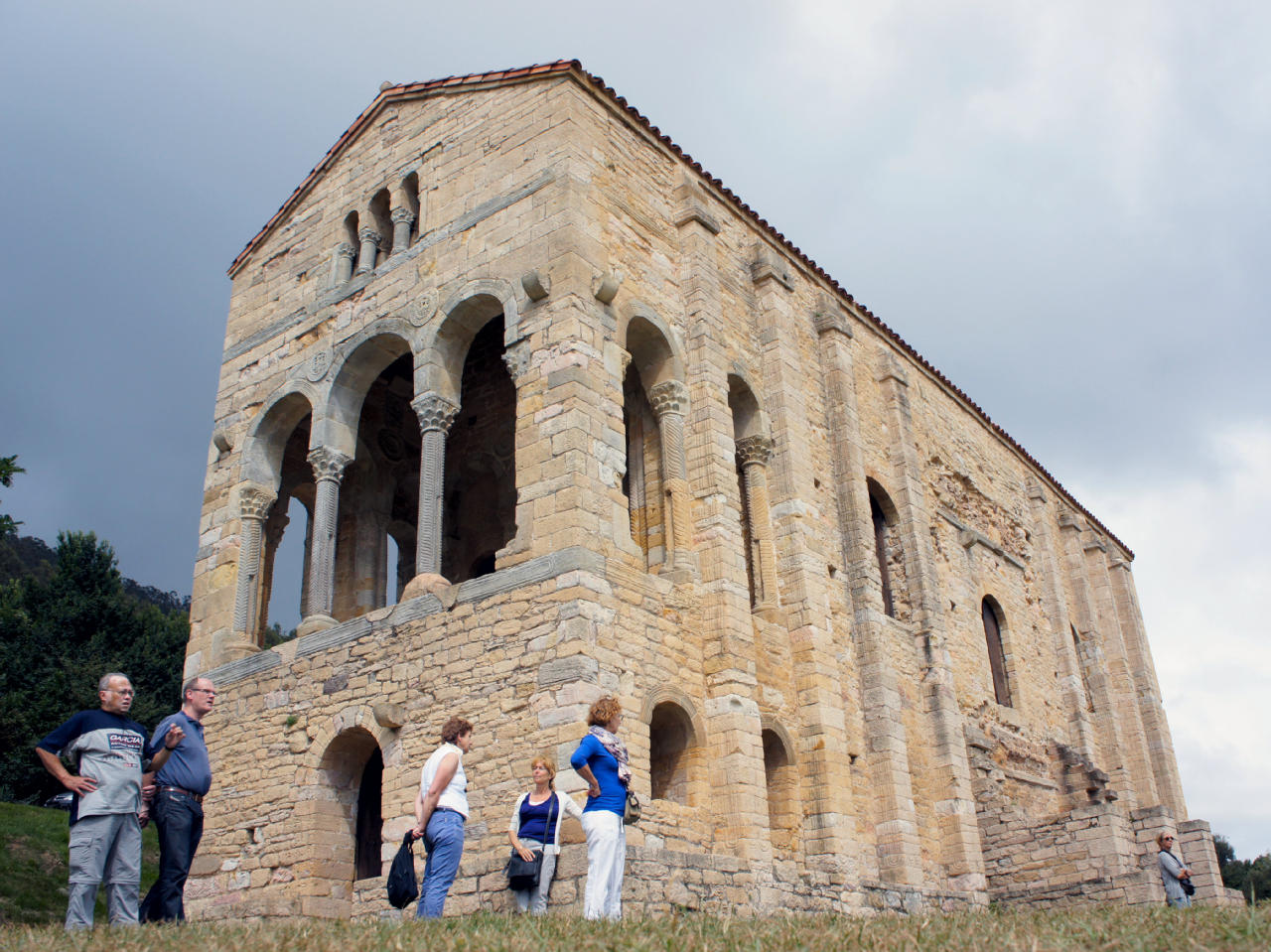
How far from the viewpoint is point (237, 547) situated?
1459cm

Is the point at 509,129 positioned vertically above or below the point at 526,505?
above

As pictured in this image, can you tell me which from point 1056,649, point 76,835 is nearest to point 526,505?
point 76,835

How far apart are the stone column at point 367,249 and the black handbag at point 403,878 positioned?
9451 mm

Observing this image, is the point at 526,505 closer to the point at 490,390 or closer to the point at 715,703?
the point at 715,703

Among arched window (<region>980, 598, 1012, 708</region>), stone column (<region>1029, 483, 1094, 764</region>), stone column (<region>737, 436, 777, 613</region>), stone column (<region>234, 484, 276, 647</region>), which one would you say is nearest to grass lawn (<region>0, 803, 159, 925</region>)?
stone column (<region>234, 484, 276, 647</region>)

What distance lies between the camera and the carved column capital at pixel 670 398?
13617 millimetres

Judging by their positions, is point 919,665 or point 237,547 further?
point 919,665

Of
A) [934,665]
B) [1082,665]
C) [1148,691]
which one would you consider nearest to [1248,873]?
[1148,691]

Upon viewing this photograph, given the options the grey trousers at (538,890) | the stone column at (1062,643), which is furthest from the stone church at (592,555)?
the stone column at (1062,643)

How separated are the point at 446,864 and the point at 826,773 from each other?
7.10 metres

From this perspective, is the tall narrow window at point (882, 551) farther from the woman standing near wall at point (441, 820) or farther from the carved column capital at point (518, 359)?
the woman standing near wall at point (441, 820)

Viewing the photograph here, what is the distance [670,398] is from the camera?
537 inches

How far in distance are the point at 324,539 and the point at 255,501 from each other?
1.94 m

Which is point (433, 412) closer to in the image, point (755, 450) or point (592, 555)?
point (592, 555)
